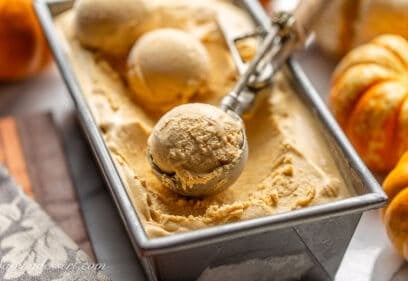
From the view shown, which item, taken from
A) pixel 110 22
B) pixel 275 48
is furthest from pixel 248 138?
pixel 110 22

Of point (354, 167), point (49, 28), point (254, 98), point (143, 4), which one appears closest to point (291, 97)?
point (254, 98)

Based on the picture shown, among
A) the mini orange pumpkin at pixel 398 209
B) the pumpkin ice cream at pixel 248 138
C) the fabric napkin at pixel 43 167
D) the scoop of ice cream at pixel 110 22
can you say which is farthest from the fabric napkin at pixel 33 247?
the mini orange pumpkin at pixel 398 209

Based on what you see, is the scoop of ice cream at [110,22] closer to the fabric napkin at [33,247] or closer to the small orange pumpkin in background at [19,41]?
the small orange pumpkin in background at [19,41]

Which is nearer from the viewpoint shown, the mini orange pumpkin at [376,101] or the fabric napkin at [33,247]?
the fabric napkin at [33,247]

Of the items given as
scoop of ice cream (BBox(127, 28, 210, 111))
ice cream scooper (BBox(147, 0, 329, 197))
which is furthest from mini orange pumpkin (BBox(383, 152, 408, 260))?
scoop of ice cream (BBox(127, 28, 210, 111))

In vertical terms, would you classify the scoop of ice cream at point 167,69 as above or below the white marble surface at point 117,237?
above

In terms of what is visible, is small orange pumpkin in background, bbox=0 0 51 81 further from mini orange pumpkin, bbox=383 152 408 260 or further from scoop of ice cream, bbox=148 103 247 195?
mini orange pumpkin, bbox=383 152 408 260
